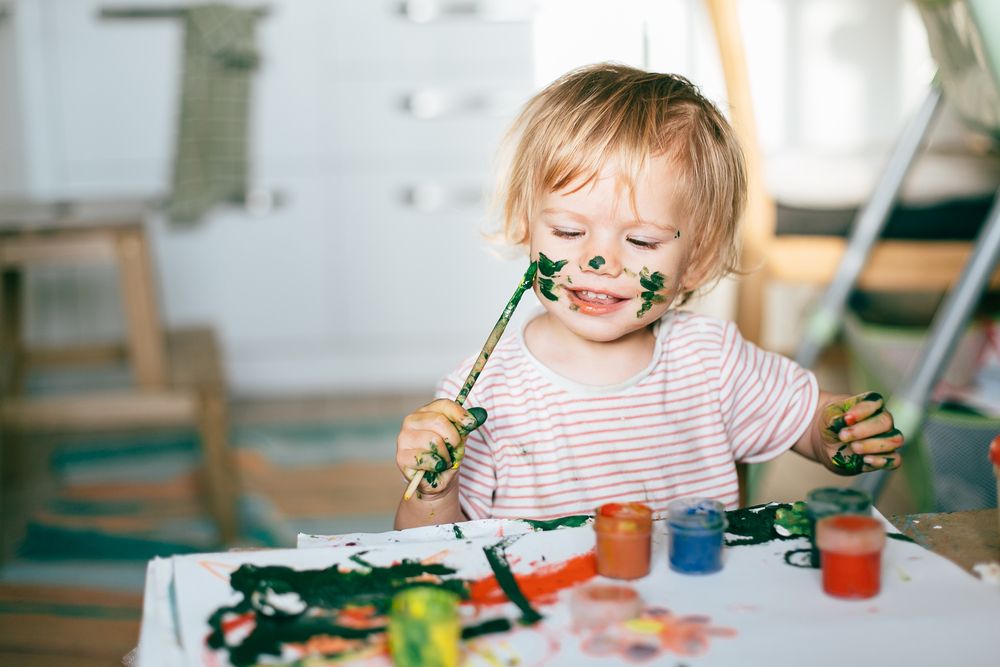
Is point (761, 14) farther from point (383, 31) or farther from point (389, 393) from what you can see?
point (389, 393)

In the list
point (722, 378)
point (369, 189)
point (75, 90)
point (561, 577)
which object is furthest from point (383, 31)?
point (561, 577)

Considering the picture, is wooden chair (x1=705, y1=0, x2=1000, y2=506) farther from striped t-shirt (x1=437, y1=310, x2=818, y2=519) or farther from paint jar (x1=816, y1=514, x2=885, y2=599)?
paint jar (x1=816, y1=514, x2=885, y2=599)

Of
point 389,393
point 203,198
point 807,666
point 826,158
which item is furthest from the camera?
point 389,393

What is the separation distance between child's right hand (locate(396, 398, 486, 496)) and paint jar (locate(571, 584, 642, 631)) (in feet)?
0.62

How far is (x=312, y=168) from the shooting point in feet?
10.0

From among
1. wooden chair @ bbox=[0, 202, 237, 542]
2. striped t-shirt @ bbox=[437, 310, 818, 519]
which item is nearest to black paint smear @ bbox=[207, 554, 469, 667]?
striped t-shirt @ bbox=[437, 310, 818, 519]

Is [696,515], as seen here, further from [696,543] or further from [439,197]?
[439,197]

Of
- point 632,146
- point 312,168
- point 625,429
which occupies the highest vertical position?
point 632,146

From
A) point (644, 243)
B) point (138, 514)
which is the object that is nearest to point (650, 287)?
point (644, 243)

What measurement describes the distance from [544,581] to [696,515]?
0.35 feet

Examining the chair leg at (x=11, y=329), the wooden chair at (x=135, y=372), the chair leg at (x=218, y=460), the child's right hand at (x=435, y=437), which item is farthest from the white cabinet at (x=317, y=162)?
the child's right hand at (x=435, y=437)

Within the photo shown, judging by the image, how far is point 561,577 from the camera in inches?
27.8

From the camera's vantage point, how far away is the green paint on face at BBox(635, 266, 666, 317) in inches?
38.3

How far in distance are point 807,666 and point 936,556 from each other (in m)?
0.18
